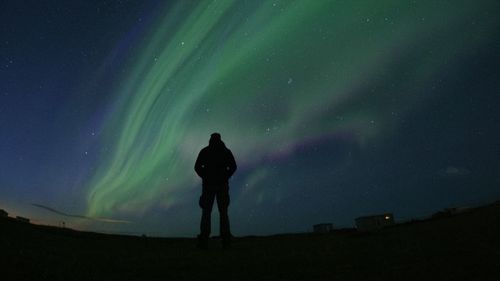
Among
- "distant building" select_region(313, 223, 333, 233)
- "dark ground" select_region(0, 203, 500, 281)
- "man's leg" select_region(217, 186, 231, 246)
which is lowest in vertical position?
"dark ground" select_region(0, 203, 500, 281)

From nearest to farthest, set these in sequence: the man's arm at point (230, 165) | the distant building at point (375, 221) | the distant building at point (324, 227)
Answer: the man's arm at point (230, 165)
the distant building at point (375, 221)
the distant building at point (324, 227)

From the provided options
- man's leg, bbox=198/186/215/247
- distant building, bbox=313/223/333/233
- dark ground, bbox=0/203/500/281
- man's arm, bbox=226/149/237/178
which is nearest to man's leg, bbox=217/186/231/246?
man's leg, bbox=198/186/215/247

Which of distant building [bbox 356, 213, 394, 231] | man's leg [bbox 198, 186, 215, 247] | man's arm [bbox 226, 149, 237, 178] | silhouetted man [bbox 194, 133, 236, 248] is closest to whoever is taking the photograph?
man's leg [bbox 198, 186, 215, 247]

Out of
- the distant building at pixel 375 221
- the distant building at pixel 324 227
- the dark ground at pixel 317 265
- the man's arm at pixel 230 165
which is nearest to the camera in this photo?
the dark ground at pixel 317 265

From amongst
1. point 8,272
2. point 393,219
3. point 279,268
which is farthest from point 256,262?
point 393,219

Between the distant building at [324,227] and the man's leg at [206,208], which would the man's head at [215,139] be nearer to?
the man's leg at [206,208]

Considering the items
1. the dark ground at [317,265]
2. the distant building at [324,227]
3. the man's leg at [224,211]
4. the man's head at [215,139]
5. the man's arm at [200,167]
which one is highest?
the man's head at [215,139]

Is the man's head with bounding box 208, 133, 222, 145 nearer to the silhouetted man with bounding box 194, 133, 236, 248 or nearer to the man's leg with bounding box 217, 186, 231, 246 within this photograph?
the silhouetted man with bounding box 194, 133, 236, 248

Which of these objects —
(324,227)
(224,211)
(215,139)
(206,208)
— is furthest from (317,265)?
(324,227)

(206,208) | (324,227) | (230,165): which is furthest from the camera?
(324,227)

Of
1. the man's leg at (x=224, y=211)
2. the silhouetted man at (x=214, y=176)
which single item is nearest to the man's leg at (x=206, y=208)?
the silhouetted man at (x=214, y=176)

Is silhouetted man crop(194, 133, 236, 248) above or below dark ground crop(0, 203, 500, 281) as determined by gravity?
above

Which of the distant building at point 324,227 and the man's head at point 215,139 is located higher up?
the man's head at point 215,139

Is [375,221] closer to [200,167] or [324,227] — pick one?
[324,227]
